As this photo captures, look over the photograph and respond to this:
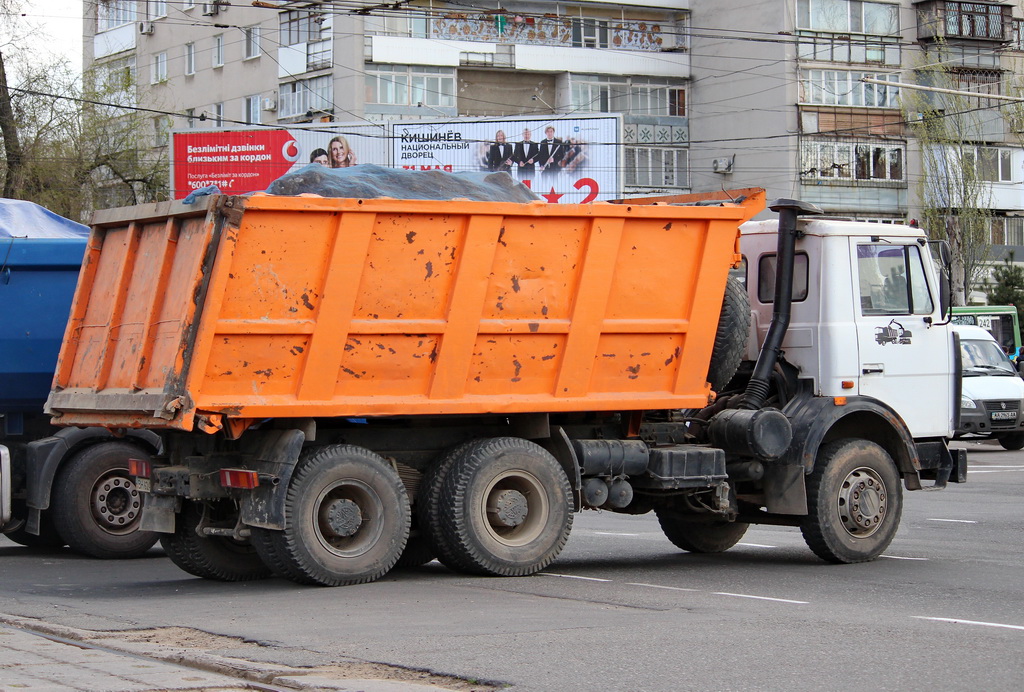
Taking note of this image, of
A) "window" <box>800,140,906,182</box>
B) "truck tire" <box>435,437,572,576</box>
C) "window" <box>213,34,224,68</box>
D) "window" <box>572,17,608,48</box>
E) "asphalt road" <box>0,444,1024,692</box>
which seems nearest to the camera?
"asphalt road" <box>0,444,1024,692</box>

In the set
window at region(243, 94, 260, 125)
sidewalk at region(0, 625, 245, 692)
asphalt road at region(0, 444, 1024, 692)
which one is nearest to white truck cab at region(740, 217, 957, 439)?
asphalt road at region(0, 444, 1024, 692)

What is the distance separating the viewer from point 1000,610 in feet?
29.7

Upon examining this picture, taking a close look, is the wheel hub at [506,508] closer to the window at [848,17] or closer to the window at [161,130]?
the window at [161,130]

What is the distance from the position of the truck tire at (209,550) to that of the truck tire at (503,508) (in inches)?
58.7

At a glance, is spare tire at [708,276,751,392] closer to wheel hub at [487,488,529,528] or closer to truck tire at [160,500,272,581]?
wheel hub at [487,488,529,528]

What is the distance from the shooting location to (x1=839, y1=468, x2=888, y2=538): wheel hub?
11578 millimetres

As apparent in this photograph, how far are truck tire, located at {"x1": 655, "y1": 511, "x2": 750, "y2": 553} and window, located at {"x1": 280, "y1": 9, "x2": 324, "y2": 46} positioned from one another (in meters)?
40.9

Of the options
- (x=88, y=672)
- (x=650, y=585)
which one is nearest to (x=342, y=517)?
(x=650, y=585)

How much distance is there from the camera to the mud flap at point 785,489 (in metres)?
11.4

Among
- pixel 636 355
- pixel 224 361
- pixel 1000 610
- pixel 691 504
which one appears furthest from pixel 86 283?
pixel 1000 610

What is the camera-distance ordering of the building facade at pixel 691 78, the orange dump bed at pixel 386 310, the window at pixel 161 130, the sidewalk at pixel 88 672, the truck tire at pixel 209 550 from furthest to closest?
1. the building facade at pixel 691 78
2. the window at pixel 161 130
3. the truck tire at pixel 209 550
4. the orange dump bed at pixel 386 310
5. the sidewalk at pixel 88 672

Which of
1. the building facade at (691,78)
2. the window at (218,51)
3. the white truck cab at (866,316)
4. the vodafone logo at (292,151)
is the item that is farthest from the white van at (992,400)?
the window at (218,51)

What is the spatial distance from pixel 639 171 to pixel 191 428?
4792cm

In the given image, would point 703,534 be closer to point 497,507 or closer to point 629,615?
point 497,507
